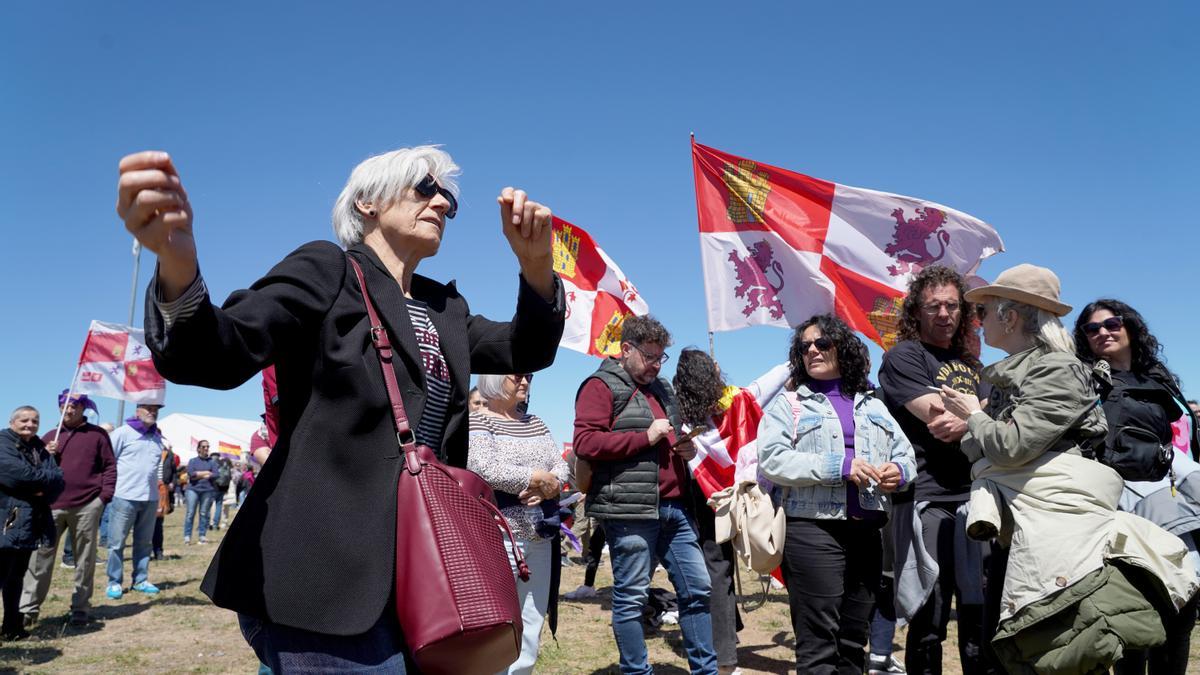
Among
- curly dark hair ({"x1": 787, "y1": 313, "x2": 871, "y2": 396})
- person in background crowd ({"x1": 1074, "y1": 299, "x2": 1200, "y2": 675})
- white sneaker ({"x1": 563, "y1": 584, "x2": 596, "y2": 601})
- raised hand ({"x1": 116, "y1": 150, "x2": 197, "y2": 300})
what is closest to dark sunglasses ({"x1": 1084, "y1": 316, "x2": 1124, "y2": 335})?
person in background crowd ({"x1": 1074, "y1": 299, "x2": 1200, "y2": 675})

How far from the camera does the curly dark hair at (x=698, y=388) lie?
224 inches

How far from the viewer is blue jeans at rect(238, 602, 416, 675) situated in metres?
1.61

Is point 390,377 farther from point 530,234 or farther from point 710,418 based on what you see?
point 710,418

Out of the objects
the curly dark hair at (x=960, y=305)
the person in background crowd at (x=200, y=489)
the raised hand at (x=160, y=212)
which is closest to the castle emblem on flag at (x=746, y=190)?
the curly dark hair at (x=960, y=305)

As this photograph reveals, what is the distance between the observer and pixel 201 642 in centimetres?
740

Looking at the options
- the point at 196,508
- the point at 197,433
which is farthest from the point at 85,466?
the point at 197,433

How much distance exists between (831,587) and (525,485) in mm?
1624

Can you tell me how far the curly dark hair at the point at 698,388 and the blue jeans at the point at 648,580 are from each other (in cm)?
76

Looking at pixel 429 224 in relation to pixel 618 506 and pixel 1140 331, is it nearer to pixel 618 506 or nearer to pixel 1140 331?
pixel 618 506

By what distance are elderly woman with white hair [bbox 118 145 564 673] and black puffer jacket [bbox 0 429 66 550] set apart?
6640 millimetres

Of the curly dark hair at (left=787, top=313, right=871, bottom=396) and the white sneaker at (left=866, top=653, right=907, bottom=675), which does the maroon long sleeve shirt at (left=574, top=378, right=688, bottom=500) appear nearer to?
the curly dark hair at (left=787, top=313, right=871, bottom=396)

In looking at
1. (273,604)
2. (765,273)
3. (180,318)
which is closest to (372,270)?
(180,318)

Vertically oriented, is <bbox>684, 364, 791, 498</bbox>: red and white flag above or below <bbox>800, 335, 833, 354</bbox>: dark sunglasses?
below

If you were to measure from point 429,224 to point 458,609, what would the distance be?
3.12ft
